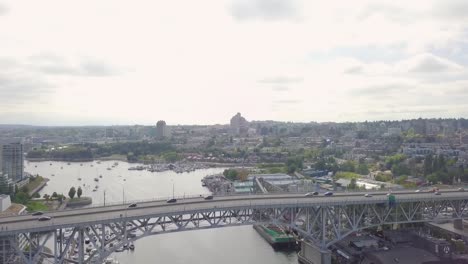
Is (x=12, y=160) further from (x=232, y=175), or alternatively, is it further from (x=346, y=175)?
(x=346, y=175)

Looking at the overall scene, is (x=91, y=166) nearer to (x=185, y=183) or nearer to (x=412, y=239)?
(x=185, y=183)

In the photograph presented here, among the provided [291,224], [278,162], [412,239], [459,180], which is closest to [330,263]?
[291,224]

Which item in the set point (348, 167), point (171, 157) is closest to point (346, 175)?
point (348, 167)

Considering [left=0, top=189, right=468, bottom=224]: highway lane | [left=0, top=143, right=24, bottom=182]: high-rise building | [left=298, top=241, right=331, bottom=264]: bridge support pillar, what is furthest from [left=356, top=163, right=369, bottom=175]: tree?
[left=0, top=143, right=24, bottom=182]: high-rise building

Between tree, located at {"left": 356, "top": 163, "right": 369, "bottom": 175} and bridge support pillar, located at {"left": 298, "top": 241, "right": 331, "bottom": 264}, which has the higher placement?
tree, located at {"left": 356, "top": 163, "right": 369, "bottom": 175}

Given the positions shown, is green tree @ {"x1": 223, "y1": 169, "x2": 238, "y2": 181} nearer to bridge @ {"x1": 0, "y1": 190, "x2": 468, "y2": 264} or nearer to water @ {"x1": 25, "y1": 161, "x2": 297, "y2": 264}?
water @ {"x1": 25, "y1": 161, "x2": 297, "y2": 264}

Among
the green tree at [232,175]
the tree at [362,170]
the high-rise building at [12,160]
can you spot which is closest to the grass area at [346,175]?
the tree at [362,170]

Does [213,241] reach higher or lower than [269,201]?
lower
